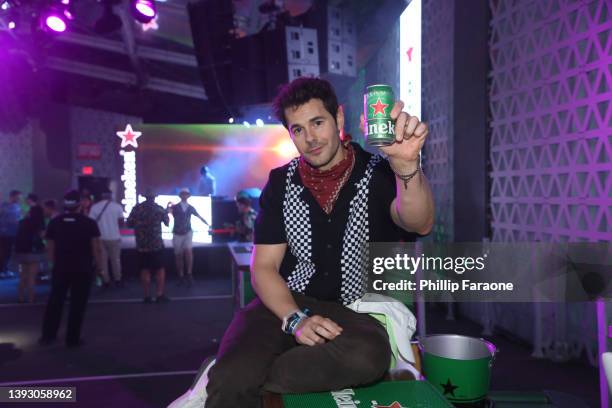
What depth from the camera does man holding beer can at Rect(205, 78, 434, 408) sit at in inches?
71.9

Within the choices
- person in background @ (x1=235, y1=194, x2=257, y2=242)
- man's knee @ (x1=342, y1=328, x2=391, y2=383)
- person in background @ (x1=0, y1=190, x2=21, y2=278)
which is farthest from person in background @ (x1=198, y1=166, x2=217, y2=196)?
man's knee @ (x1=342, y1=328, x2=391, y2=383)

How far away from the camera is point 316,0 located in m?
9.77

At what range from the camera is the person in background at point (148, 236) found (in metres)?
7.28

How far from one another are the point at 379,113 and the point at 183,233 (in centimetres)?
772

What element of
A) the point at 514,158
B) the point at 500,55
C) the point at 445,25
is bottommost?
the point at 514,158

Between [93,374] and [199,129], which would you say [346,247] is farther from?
[199,129]

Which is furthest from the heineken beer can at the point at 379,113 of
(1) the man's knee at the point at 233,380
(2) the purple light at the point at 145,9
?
(2) the purple light at the point at 145,9

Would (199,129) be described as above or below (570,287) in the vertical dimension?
above

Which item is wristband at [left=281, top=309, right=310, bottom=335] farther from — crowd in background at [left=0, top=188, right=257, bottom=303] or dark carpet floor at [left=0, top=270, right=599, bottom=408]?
crowd in background at [left=0, top=188, right=257, bottom=303]

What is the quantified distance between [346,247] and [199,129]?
15.4 metres

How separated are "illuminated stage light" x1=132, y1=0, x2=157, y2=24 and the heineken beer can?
727 centimetres

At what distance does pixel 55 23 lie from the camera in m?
7.83

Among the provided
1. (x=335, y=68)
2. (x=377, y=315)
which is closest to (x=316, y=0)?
(x=335, y=68)

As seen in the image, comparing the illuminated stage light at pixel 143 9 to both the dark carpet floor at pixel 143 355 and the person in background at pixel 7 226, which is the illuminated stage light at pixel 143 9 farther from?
the person in background at pixel 7 226
